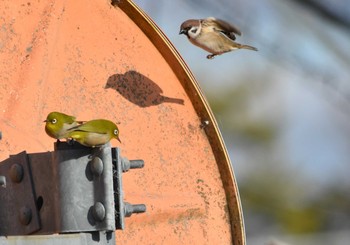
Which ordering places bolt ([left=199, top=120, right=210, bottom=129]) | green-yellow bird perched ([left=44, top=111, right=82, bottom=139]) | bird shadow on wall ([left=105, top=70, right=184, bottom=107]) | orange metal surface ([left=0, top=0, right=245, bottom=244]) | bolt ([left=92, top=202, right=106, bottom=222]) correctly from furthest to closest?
bolt ([left=199, top=120, right=210, bottom=129]), bird shadow on wall ([left=105, top=70, right=184, bottom=107]), orange metal surface ([left=0, top=0, right=245, bottom=244]), green-yellow bird perched ([left=44, top=111, right=82, bottom=139]), bolt ([left=92, top=202, right=106, bottom=222])

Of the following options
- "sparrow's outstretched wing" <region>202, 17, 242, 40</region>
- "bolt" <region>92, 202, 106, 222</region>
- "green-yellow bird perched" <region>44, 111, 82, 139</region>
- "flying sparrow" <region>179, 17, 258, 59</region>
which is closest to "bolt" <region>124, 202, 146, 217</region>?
"bolt" <region>92, 202, 106, 222</region>

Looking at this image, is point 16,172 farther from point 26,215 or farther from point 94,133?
point 94,133

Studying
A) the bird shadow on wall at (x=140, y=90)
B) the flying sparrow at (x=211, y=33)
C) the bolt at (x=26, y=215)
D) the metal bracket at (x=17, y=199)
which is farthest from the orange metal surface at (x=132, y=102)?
the flying sparrow at (x=211, y=33)

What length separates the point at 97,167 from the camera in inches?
109

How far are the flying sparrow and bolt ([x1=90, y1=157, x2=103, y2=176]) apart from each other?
2875 mm

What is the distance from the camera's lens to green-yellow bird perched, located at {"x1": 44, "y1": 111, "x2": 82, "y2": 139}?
2.99m

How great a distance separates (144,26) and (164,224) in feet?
2.04

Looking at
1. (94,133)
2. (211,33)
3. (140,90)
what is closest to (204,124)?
(140,90)

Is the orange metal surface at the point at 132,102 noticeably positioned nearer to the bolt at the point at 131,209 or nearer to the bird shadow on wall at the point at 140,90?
the bird shadow on wall at the point at 140,90

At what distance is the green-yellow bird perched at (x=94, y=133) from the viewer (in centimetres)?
292

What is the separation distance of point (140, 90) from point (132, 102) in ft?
0.19

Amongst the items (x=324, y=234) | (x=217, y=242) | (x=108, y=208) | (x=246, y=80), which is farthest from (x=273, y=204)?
(x=108, y=208)

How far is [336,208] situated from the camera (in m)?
11.2

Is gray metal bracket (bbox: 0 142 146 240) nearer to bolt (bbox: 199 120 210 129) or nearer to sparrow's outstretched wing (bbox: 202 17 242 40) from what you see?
bolt (bbox: 199 120 210 129)
